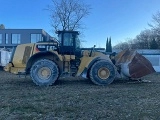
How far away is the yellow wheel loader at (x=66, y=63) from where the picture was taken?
11.3 m

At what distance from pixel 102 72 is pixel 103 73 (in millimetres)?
70

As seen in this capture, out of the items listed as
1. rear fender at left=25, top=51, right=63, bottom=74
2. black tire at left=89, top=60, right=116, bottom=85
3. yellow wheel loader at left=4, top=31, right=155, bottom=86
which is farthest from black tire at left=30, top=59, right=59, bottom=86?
black tire at left=89, top=60, right=116, bottom=85

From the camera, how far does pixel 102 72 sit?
11547 millimetres

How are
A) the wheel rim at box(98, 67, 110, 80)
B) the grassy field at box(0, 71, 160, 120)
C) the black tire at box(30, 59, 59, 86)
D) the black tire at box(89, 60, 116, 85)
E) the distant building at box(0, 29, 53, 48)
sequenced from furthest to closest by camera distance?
the distant building at box(0, 29, 53, 48) → the wheel rim at box(98, 67, 110, 80) → the black tire at box(89, 60, 116, 85) → the black tire at box(30, 59, 59, 86) → the grassy field at box(0, 71, 160, 120)

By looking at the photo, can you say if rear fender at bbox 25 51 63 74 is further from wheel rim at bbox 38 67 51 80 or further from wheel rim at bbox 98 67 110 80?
wheel rim at bbox 98 67 110 80

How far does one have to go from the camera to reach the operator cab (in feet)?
39.1

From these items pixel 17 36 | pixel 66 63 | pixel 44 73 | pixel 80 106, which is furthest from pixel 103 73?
pixel 17 36

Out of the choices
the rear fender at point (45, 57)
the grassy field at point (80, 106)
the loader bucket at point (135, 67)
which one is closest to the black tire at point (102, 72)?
the loader bucket at point (135, 67)

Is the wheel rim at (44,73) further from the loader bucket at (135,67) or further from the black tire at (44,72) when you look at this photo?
the loader bucket at (135,67)

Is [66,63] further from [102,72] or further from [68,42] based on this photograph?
[102,72]

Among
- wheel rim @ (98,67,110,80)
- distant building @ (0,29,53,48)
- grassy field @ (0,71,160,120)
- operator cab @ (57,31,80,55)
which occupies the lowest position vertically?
grassy field @ (0,71,160,120)

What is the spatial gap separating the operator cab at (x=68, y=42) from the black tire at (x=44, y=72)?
1.03m

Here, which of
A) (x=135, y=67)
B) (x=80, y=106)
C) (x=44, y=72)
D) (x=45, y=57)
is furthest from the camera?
(x=135, y=67)

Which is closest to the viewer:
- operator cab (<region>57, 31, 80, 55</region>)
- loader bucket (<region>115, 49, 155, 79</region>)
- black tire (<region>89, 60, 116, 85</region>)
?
black tire (<region>89, 60, 116, 85</region>)
